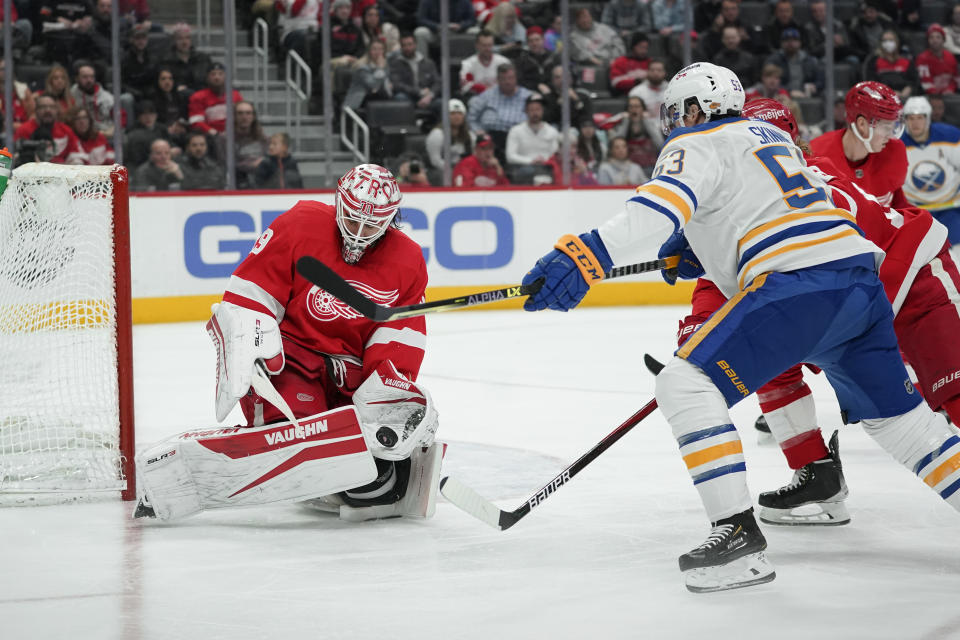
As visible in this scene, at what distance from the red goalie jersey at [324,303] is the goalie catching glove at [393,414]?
0.06m

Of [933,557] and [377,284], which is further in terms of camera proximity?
[377,284]

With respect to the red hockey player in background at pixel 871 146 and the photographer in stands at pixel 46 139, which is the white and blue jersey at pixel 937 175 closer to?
the red hockey player in background at pixel 871 146

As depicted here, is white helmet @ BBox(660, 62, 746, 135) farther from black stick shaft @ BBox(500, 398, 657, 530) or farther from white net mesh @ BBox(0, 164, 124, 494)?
white net mesh @ BBox(0, 164, 124, 494)

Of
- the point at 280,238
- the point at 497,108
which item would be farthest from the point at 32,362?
the point at 497,108

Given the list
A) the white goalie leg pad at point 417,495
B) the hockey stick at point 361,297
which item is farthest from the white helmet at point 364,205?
the white goalie leg pad at point 417,495

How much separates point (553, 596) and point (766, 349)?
0.63 m

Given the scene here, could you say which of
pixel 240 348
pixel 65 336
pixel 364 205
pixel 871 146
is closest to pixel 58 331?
pixel 65 336

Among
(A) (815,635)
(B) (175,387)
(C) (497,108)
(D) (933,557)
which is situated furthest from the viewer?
(C) (497,108)

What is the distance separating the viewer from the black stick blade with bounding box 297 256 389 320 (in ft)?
8.08

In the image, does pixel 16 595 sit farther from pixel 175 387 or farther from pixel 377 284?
pixel 175 387

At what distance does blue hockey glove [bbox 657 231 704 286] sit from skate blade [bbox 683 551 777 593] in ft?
2.24

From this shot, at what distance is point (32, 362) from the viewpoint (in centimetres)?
341

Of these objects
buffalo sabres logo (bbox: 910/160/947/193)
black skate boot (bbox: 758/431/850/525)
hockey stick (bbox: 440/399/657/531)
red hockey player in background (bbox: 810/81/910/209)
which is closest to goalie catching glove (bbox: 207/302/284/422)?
hockey stick (bbox: 440/399/657/531)

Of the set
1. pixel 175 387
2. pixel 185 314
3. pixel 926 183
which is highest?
pixel 926 183
